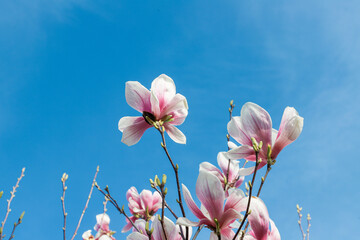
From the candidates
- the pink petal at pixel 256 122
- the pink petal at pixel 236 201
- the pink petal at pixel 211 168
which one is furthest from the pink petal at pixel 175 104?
the pink petal at pixel 236 201

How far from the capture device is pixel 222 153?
1424 millimetres

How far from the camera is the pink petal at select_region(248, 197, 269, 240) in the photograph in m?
1.19

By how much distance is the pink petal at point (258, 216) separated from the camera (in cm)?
119

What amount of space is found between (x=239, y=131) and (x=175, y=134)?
0.58m

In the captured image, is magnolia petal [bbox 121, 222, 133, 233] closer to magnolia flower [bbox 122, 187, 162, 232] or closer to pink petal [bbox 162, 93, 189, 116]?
magnolia flower [bbox 122, 187, 162, 232]

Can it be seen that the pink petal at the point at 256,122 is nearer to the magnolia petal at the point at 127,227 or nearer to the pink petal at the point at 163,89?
the pink petal at the point at 163,89

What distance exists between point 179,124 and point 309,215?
2773 mm

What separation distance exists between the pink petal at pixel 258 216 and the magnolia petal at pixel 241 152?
0.83ft

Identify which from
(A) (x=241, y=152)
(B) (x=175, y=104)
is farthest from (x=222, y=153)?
(B) (x=175, y=104)

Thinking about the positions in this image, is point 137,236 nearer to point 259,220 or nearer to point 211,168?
point 259,220

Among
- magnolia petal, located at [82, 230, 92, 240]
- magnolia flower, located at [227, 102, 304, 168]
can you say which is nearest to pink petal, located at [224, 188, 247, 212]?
magnolia flower, located at [227, 102, 304, 168]

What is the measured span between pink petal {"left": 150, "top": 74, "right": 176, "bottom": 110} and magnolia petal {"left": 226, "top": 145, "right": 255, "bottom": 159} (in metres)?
0.52

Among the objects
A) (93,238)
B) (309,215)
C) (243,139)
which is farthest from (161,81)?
(309,215)

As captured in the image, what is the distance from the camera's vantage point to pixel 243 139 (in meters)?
1.41
